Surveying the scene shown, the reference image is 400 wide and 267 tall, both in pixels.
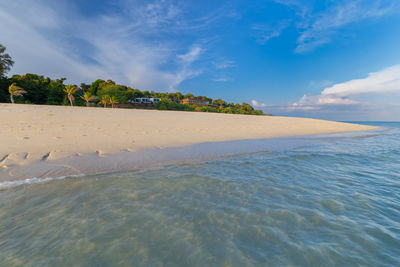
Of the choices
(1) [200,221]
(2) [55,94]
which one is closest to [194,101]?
(2) [55,94]

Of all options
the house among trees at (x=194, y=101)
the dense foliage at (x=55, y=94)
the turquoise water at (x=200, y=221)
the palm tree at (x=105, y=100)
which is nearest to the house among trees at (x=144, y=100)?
the dense foliage at (x=55, y=94)

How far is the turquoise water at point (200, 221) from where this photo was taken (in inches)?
68.8

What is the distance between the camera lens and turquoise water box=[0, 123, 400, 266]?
1.75 m

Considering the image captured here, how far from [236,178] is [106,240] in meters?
2.87

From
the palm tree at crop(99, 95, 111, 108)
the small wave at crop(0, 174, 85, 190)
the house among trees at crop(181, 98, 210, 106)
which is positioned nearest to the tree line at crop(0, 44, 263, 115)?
the palm tree at crop(99, 95, 111, 108)

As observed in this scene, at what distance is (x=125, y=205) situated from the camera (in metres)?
2.68

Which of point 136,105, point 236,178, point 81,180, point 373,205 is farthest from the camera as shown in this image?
point 136,105

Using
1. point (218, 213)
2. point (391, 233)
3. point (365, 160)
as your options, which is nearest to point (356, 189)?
point (391, 233)

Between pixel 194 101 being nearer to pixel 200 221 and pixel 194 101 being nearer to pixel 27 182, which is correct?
pixel 27 182

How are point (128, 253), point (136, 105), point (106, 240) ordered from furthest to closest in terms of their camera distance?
1. point (136, 105)
2. point (106, 240)
3. point (128, 253)

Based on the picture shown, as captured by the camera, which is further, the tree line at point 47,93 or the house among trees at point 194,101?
the house among trees at point 194,101

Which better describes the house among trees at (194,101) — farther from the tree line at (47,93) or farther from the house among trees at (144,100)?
the tree line at (47,93)

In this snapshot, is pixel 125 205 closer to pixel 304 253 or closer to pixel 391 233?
pixel 304 253

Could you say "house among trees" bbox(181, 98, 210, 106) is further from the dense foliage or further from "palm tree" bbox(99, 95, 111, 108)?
"palm tree" bbox(99, 95, 111, 108)
